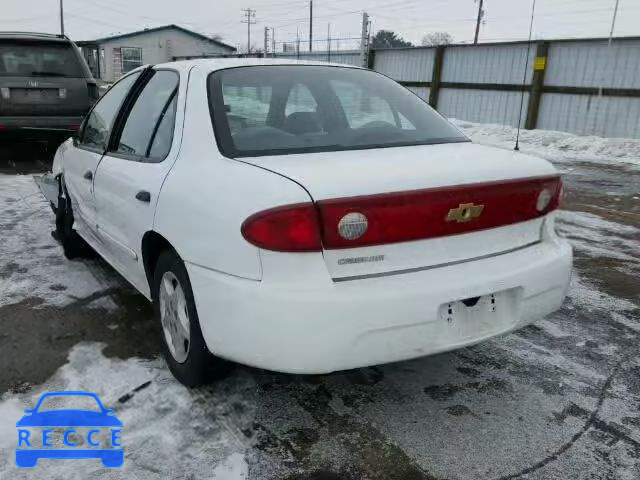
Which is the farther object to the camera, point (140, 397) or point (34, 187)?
point (34, 187)

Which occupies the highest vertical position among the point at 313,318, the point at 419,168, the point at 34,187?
the point at 419,168

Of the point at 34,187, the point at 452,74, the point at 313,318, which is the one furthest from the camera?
the point at 452,74

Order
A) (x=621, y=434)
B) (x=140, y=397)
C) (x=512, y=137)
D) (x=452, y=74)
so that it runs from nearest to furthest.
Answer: (x=621, y=434)
(x=140, y=397)
(x=512, y=137)
(x=452, y=74)

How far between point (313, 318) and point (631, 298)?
2995mm

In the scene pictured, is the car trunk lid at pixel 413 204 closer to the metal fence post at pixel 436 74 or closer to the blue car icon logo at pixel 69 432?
the blue car icon logo at pixel 69 432

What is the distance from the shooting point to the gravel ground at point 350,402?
231 centimetres

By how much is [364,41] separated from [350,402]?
17.7m

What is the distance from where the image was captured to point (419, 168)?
7.96ft

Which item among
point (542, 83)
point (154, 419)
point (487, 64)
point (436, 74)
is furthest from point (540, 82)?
point (154, 419)

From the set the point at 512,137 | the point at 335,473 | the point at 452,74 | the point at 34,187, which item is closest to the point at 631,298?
the point at 335,473

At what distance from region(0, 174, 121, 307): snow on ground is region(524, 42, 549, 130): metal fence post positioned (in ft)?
40.3

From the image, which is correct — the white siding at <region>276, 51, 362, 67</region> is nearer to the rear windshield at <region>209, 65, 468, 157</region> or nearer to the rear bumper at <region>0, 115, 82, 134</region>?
the rear bumper at <region>0, 115, 82, 134</region>

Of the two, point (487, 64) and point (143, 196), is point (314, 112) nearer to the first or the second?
point (143, 196)

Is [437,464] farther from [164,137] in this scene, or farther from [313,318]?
[164,137]
